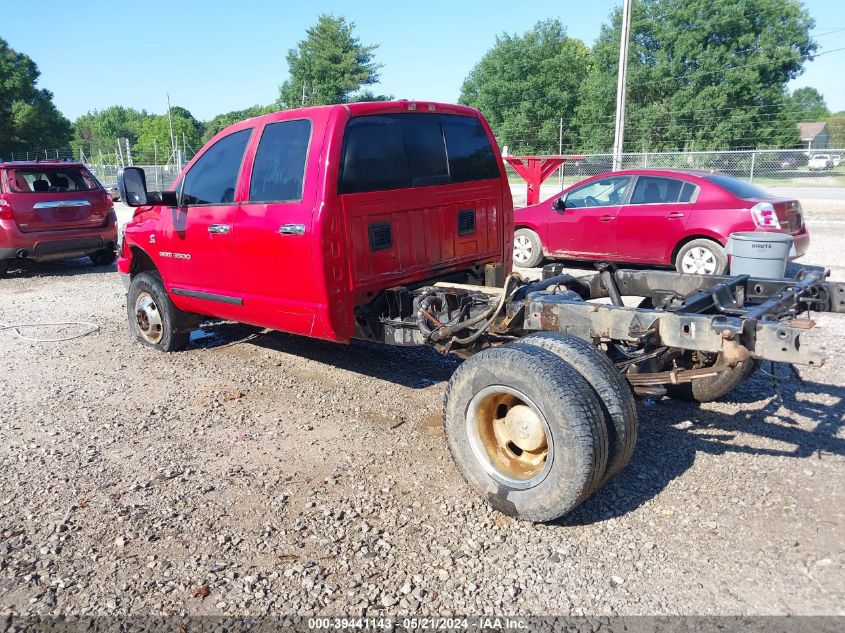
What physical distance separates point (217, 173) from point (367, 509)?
3186mm

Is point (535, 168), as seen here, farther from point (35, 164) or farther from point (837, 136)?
point (837, 136)

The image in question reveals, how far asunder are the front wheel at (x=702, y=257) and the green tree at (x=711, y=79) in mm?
33689

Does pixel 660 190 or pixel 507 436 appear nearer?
pixel 507 436

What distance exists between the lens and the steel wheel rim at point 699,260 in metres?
9.13

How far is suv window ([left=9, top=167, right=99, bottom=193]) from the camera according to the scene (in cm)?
1078

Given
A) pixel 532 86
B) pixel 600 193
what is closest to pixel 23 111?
pixel 532 86

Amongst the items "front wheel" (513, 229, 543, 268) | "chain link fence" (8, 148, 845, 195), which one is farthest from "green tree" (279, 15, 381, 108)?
"front wheel" (513, 229, 543, 268)

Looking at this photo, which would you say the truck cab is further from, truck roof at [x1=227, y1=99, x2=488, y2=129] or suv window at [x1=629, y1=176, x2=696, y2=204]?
suv window at [x1=629, y1=176, x2=696, y2=204]

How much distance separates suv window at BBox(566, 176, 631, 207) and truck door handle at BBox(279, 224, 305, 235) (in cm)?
648

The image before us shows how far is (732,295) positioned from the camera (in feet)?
13.7

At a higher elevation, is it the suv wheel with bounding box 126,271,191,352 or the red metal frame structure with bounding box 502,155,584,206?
the red metal frame structure with bounding box 502,155,584,206

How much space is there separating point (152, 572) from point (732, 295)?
3.60 m

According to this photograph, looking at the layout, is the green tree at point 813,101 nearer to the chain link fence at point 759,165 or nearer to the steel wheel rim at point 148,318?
the chain link fence at point 759,165

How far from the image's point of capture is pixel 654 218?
9461 mm
